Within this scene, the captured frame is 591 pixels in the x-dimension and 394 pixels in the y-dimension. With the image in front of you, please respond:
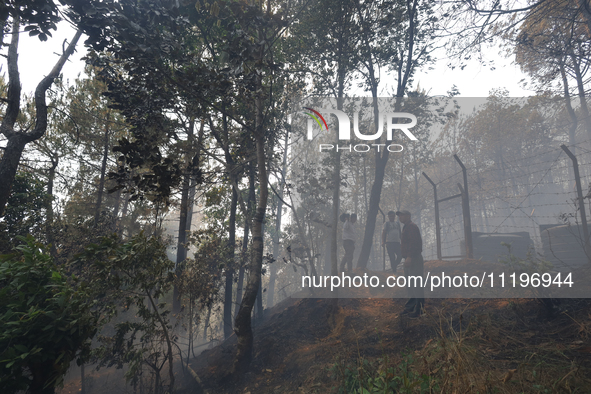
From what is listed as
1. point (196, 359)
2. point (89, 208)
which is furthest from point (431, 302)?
point (89, 208)

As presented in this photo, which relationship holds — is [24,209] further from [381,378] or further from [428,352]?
[428,352]

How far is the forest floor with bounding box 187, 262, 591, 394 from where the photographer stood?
8.01 feet

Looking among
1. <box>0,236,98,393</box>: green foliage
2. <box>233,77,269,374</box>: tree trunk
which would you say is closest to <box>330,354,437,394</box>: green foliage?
<box>233,77,269,374</box>: tree trunk

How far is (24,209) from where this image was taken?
7750mm

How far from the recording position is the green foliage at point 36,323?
235cm

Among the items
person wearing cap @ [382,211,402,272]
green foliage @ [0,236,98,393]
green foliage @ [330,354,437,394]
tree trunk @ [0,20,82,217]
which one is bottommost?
green foliage @ [330,354,437,394]

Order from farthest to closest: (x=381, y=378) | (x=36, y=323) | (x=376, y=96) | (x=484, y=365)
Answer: (x=376, y=96), (x=484, y=365), (x=381, y=378), (x=36, y=323)

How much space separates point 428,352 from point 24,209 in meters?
10.0

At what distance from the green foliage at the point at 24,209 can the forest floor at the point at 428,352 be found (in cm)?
559

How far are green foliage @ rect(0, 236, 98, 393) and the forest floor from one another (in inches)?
105

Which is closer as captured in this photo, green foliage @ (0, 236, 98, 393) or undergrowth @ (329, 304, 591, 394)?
undergrowth @ (329, 304, 591, 394)

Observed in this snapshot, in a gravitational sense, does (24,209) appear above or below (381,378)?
above

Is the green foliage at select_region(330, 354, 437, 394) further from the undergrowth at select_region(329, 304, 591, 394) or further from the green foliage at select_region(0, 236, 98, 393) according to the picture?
the green foliage at select_region(0, 236, 98, 393)

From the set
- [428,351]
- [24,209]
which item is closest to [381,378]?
[428,351]
